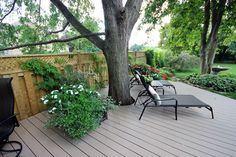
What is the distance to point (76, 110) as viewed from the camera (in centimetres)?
264

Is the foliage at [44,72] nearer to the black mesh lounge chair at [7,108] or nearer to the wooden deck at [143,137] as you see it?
the wooden deck at [143,137]

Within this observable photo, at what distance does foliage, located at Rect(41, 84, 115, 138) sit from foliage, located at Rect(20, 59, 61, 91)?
0.80 metres

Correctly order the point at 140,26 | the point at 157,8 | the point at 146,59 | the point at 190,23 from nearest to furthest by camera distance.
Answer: the point at 157,8 → the point at 190,23 → the point at 140,26 → the point at 146,59

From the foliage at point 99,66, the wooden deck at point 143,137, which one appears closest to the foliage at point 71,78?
the wooden deck at point 143,137

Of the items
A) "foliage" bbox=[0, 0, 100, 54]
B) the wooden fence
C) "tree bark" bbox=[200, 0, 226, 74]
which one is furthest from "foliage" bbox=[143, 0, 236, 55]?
the wooden fence

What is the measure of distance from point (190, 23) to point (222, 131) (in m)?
7.52

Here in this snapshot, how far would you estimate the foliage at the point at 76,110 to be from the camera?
2.52 metres

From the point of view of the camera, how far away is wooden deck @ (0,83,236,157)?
7.27 feet

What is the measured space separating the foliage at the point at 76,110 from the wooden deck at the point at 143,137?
0.60 ft

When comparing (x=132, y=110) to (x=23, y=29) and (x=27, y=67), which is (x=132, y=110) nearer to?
(x=27, y=67)

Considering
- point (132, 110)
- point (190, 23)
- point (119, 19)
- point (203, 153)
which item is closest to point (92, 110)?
point (132, 110)

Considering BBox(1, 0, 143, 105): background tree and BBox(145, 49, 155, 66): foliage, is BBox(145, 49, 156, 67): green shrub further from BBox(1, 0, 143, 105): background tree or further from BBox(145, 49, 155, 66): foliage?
BBox(1, 0, 143, 105): background tree

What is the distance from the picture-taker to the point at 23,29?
21.0 feet

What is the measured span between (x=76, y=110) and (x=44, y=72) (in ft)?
5.33
